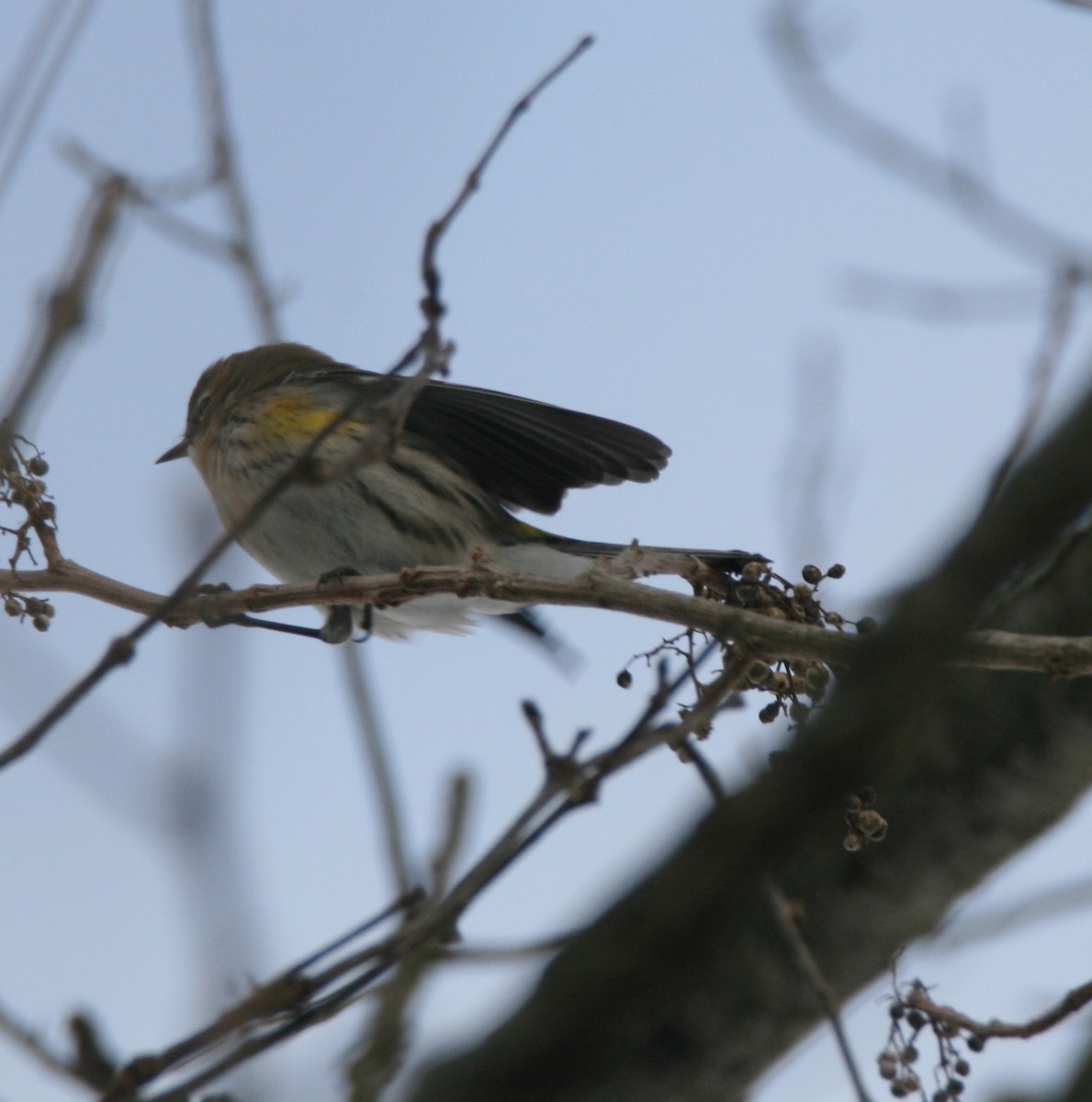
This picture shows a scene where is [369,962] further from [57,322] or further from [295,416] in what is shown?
[295,416]

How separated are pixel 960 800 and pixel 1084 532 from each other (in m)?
1.00

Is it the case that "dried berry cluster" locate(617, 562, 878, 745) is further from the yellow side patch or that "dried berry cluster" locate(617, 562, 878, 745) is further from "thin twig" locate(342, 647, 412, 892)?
the yellow side patch

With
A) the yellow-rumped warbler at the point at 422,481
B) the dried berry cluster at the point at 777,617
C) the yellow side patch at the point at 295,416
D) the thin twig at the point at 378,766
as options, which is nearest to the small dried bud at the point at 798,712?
the dried berry cluster at the point at 777,617

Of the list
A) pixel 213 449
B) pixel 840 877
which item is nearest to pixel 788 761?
pixel 840 877

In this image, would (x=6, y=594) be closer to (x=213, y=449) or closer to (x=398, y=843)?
(x=398, y=843)

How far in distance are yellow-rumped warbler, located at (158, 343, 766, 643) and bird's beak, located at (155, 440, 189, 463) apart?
0.55 metres

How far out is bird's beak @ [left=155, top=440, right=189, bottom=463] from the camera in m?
6.83

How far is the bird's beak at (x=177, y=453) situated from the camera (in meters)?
6.83

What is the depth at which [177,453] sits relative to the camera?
685 cm

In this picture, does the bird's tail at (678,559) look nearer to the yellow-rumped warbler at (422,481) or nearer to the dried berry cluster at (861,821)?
the dried berry cluster at (861,821)

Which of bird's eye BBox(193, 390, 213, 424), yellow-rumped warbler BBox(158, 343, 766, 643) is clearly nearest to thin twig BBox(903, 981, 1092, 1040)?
yellow-rumped warbler BBox(158, 343, 766, 643)

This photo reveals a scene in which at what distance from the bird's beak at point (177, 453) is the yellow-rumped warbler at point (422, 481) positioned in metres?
0.55

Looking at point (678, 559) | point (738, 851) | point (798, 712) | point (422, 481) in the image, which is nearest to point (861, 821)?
point (798, 712)

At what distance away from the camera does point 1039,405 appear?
8.46ft
